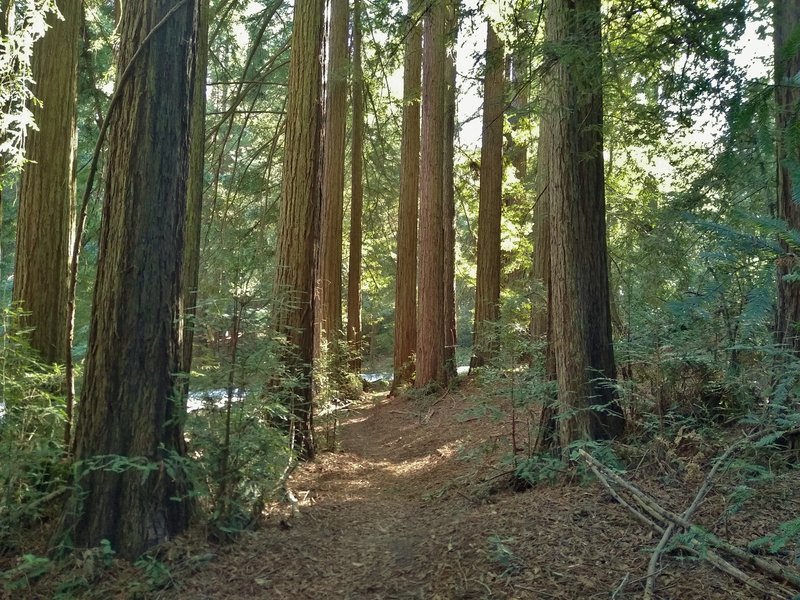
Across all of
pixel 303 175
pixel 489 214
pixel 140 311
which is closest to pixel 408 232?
pixel 489 214

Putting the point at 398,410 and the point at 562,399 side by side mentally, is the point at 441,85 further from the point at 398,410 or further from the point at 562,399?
the point at 562,399

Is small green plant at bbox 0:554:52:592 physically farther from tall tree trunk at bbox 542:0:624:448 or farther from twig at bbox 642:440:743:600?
tall tree trunk at bbox 542:0:624:448

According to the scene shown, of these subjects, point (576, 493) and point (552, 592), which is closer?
point (552, 592)

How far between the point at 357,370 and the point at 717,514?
12241 millimetres

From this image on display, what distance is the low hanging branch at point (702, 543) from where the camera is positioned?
317 centimetres

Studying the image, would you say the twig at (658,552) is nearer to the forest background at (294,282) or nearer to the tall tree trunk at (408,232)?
the forest background at (294,282)

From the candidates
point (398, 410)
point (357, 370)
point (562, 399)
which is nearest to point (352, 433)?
point (398, 410)

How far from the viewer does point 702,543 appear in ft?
11.1

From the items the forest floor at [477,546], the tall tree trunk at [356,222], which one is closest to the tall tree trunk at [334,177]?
the tall tree trunk at [356,222]

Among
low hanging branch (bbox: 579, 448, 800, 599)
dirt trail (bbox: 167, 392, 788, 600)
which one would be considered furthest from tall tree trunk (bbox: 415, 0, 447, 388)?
low hanging branch (bbox: 579, 448, 800, 599)

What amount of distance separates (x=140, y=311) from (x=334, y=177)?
384 inches

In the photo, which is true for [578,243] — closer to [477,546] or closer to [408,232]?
[477,546]

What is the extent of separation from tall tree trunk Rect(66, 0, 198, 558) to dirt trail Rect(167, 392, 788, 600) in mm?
667

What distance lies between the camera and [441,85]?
1345cm
